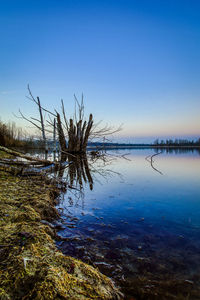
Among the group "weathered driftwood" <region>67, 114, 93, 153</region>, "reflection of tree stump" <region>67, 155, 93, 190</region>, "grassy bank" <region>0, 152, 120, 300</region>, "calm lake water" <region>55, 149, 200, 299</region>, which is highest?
"weathered driftwood" <region>67, 114, 93, 153</region>

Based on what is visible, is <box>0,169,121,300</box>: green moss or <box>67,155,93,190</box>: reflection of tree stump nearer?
<box>0,169,121,300</box>: green moss

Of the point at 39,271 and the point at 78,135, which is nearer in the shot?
the point at 39,271

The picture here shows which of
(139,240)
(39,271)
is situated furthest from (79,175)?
(39,271)

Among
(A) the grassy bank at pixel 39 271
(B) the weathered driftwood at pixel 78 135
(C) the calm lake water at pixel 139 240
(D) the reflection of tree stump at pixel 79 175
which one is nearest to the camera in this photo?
(A) the grassy bank at pixel 39 271

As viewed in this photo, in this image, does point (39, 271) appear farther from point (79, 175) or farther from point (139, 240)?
point (79, 175)

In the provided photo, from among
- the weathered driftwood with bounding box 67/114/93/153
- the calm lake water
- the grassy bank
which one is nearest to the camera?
the grassy bank

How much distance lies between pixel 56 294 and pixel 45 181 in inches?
130

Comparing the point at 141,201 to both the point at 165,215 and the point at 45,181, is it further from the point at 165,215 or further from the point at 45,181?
the point at 45,181

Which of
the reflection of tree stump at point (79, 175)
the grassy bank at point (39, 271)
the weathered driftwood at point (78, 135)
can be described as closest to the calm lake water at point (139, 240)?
the grassy bank at point (39, 271)

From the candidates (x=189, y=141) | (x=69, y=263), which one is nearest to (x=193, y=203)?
(x=69, y=263)

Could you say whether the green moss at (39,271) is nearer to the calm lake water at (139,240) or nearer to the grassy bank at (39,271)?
the grassy bank at (39,271)

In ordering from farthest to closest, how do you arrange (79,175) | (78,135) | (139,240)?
1. (78,135)
2. (79,175)
3. (139,240)

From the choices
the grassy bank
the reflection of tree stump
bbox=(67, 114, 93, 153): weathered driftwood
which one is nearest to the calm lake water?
the grassy bank

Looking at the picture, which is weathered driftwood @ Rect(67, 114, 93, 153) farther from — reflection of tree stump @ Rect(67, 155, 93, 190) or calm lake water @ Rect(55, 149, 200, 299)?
calm lake water @ Rect(55, 149, 200, 299)
